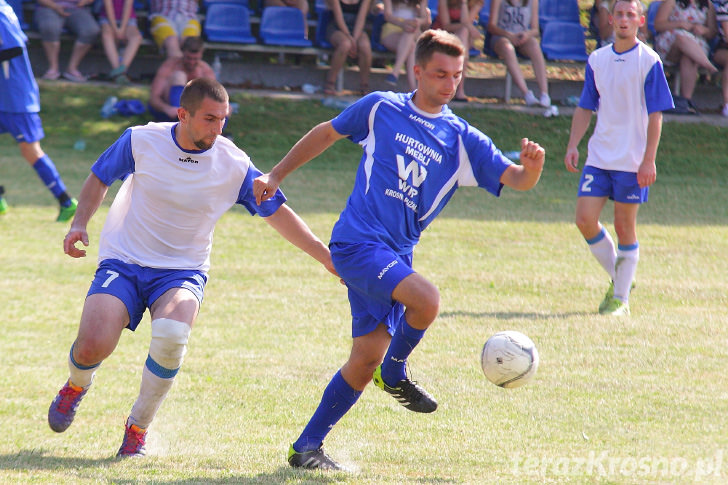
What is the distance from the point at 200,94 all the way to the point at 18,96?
581 cm

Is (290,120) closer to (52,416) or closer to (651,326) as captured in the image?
(651,326)

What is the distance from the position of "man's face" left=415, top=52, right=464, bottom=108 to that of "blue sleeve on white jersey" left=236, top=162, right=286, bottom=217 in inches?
34.8

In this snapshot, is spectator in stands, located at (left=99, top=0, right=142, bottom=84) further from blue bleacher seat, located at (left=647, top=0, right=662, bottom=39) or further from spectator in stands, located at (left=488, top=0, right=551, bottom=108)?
blue bleacher seat, located at (left=647, top=0, right=662, bottom=39)

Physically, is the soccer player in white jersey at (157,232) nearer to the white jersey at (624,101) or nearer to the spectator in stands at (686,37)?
the white jersey at (624,101)

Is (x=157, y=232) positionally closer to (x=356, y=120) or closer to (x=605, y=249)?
(x=356, y=120)

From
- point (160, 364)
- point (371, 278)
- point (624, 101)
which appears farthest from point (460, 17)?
point (160, 364)

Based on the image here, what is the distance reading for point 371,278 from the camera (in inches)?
167

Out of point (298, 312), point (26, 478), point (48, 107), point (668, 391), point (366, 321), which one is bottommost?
point (48, 107)

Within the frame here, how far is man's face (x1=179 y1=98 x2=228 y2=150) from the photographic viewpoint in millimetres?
4512

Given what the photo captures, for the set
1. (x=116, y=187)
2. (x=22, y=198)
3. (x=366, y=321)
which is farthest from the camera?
(x=116, y=187)

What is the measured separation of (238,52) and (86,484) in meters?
14.9

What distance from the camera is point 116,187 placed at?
40.6 feet

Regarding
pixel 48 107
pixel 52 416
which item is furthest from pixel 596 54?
pixel 48 107

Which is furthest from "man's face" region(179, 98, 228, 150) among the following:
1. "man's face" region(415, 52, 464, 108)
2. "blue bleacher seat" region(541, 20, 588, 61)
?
"blue bleacher seat" region(541, 20, 588, 61)
